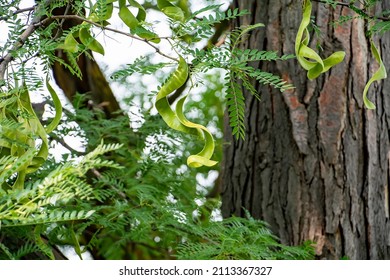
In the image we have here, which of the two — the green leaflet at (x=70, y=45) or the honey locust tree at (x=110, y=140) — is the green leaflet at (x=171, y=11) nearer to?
the honey locust tree at (x=110, y=140)

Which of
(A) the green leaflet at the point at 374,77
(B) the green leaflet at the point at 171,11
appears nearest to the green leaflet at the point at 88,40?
(B) the green leaflet at the point at 171,11

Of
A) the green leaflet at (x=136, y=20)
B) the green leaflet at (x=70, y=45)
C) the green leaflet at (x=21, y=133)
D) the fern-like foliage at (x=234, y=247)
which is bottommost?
the fern-like foliage at (x=234, y=247)

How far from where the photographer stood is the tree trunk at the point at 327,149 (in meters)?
1.84

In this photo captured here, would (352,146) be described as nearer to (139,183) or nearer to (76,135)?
(139,183)

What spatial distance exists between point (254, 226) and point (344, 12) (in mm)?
627

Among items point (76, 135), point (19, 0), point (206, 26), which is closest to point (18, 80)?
point (19, 0)

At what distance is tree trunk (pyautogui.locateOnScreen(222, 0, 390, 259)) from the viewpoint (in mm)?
1839

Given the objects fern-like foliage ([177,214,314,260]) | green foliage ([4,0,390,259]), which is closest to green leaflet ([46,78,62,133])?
green foliage ([4,0,390,259])

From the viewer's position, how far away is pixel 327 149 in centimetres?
185

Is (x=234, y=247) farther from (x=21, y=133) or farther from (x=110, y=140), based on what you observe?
(x=110, y=140)

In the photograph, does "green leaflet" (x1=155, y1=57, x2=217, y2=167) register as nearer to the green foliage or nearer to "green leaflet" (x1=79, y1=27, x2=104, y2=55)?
the green foliage

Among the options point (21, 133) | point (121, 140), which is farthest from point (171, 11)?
point (121, 140)

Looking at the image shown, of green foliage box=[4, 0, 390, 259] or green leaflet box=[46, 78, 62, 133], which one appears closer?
green foliage box=[4, 0, 390, 259]

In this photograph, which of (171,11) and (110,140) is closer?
(171,11)
